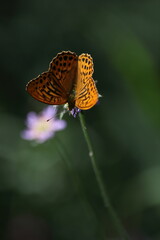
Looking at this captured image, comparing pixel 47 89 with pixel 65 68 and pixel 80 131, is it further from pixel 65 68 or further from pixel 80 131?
pixel 80 131

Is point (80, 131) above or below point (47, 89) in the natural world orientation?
above

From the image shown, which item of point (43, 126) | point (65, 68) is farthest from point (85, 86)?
point (43, 126)

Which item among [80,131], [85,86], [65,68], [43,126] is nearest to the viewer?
[85,86]

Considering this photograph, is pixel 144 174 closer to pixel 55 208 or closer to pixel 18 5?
pixel 55 208

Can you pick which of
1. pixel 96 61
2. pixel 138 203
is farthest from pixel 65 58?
pixel 96 61

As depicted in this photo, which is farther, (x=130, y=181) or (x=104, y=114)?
(x=104, y=114)

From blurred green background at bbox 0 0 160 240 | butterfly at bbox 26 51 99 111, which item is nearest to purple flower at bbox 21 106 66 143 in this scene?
blurred green background at bbox 0 0 160 240

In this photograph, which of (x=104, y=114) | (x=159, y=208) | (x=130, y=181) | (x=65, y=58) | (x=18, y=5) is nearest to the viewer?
(x=65, y=58)
